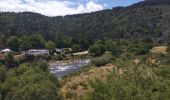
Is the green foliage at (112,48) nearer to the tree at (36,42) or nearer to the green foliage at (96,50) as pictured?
the green foliage at (96,50)

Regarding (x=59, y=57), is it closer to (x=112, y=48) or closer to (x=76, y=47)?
(x=112, y=48)

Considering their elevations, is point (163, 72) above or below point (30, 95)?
above

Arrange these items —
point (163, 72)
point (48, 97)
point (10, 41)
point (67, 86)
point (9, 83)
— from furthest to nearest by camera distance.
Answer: point (10, 41)
point (67, 86)
point (9, 83)
point (48, 97)
point (163, 72)

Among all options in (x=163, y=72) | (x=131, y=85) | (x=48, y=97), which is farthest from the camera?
(x=48, y=97)

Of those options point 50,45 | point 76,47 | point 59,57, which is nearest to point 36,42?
point 50,45

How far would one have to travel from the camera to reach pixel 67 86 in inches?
2894

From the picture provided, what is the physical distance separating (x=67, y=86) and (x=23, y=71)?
904 centimetres

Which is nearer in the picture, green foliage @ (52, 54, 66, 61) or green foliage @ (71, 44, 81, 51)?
green foliage @ (52, 54, 66, 61)

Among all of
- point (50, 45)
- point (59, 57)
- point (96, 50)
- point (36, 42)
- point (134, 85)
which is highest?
point (134, 85)

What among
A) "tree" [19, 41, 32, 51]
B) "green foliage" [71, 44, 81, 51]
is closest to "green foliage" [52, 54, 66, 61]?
"green foliage" [71, 44, 81, 51]

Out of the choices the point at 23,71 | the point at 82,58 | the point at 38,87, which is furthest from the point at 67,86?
the point at 82,58

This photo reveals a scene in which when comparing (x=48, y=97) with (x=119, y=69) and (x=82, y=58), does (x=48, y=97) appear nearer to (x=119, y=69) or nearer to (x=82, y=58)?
(x=119, y=69)

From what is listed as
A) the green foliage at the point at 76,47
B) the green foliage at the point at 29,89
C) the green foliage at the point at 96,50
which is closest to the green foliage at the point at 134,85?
the green foliage at the point at 29,89

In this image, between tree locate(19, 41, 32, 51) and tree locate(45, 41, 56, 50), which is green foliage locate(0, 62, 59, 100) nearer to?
tree locate(19, 41, 32, 51)
